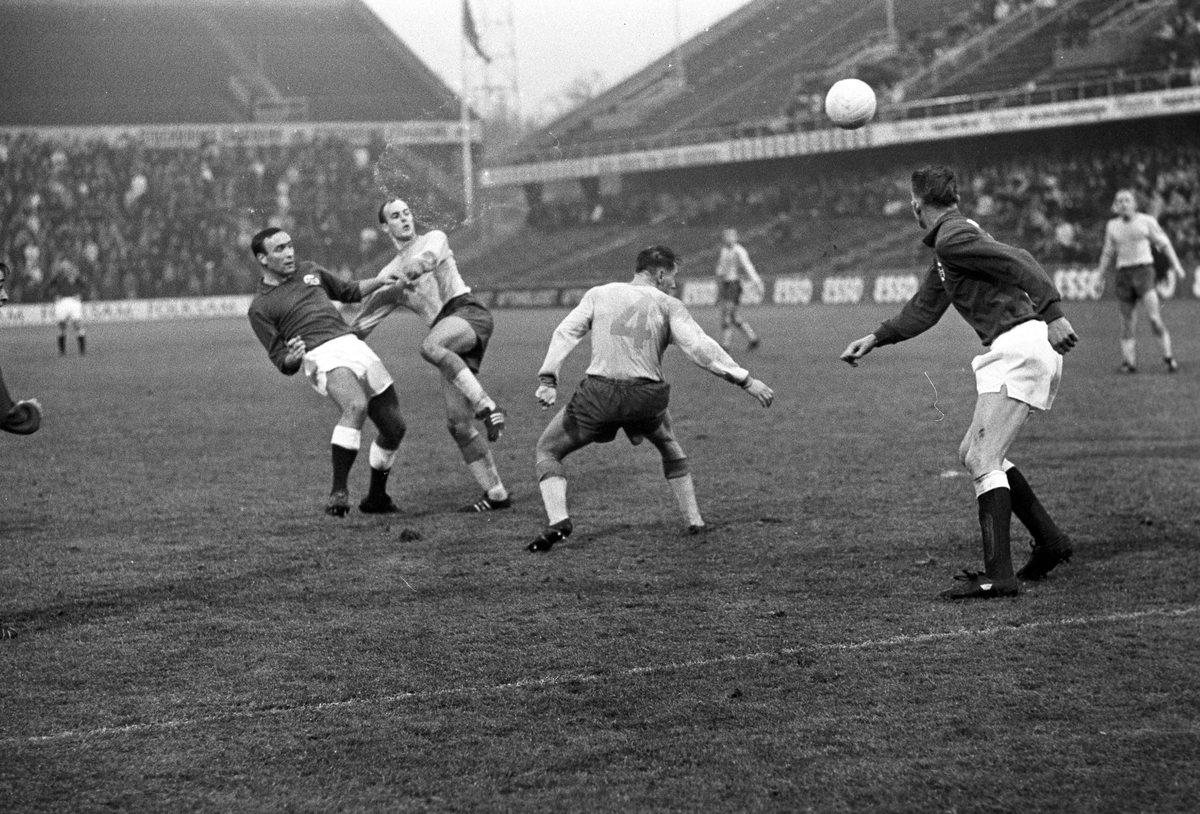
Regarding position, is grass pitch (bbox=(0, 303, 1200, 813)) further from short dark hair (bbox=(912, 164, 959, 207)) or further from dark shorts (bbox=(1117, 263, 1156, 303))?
dark shorts (bbox=(1117, 263, 1156, 303))

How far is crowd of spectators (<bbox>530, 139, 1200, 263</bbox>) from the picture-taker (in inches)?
1351

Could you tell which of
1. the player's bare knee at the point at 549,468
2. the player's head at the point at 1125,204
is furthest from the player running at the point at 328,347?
the player's head at the point at 1125,204

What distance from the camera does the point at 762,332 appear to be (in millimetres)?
29500

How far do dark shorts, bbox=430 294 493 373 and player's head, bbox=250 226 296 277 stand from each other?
1.11 meters

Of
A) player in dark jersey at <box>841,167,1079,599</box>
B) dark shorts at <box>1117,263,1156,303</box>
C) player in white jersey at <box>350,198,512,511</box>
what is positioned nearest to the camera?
player in dark jersey at <box>841,167,1079,599</box>

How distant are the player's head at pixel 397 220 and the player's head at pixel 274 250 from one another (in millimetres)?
687

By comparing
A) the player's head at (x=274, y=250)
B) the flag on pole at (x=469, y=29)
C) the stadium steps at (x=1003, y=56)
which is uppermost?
the flag on pole at (x=469, y=29)

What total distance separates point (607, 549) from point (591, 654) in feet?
7.96

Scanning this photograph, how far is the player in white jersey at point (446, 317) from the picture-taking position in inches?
396

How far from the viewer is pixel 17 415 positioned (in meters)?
7.20

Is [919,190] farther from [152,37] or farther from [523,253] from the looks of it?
[152,37]

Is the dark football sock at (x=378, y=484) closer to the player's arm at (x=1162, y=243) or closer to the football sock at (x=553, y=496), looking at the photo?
the football sock at (x=553, y=496)

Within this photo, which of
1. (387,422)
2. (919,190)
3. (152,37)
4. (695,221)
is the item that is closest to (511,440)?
(387,422)

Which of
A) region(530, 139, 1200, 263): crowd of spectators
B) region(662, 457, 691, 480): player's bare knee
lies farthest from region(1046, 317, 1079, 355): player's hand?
region(530, 139, 1200, 263): crowd of spectators
